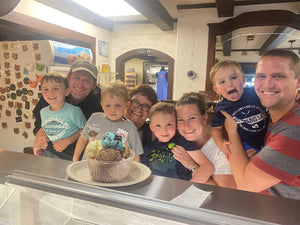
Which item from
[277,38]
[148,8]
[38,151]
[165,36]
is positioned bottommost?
[38,151]

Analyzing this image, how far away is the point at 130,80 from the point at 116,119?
249 millimetres

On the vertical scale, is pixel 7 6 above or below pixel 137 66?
above

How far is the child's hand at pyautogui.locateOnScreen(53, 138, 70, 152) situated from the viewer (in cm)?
123

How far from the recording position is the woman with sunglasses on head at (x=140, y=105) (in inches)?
43.4

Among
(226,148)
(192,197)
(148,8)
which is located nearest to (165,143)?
(226,148)

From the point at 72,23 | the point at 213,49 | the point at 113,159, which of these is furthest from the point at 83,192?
the point at 72,23

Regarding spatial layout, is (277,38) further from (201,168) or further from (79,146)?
(79,146)

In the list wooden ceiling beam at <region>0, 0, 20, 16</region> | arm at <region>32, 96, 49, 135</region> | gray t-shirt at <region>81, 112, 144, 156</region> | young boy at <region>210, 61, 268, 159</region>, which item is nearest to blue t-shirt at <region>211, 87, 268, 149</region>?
young boy at <region>210, 61, 268, 159</region>

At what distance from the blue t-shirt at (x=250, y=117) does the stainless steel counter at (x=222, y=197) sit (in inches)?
8.9

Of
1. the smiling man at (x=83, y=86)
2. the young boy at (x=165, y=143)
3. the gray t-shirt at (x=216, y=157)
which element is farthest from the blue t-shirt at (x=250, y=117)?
the smiling man at (x=83, y=86)

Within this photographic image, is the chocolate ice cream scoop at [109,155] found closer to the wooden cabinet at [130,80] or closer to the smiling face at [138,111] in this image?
the smiling face at [138,111]

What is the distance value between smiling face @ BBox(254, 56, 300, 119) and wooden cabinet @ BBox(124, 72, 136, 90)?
62 centimetres

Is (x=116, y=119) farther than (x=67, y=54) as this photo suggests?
No

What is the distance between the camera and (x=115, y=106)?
3.62 feet
